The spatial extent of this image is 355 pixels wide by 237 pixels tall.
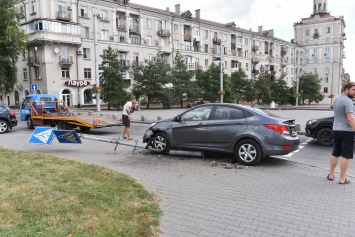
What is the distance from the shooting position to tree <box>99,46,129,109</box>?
35688 millimetres

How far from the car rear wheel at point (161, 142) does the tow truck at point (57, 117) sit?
5.57 meters

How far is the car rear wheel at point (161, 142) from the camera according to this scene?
29.6 feet

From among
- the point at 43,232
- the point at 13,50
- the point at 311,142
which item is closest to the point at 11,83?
the point at 13,50

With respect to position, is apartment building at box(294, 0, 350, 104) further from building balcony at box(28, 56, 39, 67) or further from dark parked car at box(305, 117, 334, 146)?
dark parked car at box(305, 117, 334, 146)

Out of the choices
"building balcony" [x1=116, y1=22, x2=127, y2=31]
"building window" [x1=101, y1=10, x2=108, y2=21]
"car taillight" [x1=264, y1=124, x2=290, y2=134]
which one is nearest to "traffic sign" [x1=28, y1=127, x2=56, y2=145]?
"car taillight" [x1=264, y1=124, x2=290, y2=134]

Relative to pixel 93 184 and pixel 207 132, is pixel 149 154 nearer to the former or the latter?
pixel 207 132

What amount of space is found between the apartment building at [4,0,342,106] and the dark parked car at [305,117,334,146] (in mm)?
17975

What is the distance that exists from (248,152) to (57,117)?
1048cm

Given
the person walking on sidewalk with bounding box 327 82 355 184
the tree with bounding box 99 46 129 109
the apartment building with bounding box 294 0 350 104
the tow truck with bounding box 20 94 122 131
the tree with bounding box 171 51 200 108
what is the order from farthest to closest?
1. the apartment building with bounding box 294 0 350 104
2. the tree with bounding box 171 51 200 108
3. the tree with bounding box 99 46 129 109
4. the tow truck with bounding box 20 94 122 131
5. the person walking on sidewalk with bounding box 327 82 355 184

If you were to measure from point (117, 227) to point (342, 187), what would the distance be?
180 inches

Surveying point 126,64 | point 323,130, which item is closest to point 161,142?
point 323,130

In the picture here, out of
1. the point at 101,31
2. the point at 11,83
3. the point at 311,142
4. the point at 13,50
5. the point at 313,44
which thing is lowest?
the point at 311,142

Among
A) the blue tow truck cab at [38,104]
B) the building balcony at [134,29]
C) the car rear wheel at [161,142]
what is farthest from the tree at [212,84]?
the car rear wheel at [161,142]

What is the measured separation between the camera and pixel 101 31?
4631 cm
